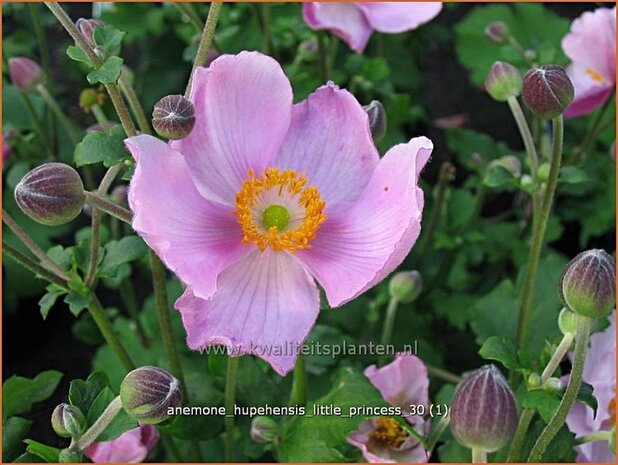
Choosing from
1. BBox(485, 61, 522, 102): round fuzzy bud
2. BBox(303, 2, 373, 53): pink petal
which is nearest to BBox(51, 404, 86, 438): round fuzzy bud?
BBox(485, 61, 522, 102): round fuzzy bud

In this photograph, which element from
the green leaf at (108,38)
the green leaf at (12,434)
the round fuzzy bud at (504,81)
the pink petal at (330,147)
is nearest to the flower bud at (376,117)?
the pink petal at (330,147)

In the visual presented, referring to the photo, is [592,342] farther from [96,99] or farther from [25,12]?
[25,12]

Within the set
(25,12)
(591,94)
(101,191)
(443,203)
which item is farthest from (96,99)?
(25,12)

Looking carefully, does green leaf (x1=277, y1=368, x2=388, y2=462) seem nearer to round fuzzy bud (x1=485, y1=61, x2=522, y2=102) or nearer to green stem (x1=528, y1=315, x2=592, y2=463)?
green stem (x1=528, y1=315, x2=592, y2=463)

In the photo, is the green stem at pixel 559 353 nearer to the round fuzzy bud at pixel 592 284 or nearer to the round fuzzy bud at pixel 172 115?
the round fuzzy bud at pixel 592 284

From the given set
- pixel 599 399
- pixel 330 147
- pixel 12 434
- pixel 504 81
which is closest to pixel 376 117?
pixel 330 147
